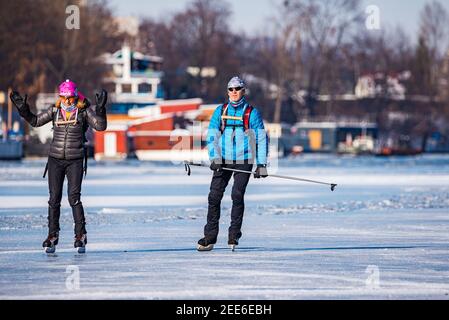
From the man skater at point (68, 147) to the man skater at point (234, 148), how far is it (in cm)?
121

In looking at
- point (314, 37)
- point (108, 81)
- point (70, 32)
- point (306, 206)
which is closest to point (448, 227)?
point (306, 206)

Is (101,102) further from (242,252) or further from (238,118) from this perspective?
(242,252)

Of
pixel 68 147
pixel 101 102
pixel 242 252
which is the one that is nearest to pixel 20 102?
pixel 68 147

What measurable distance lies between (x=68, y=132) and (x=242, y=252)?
212 cm

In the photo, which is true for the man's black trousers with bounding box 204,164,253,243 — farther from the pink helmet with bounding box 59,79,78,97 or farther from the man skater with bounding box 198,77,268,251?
the pink helmet with bounding box 59,79,78,97

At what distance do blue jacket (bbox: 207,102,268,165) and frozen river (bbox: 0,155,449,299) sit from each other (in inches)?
38.6

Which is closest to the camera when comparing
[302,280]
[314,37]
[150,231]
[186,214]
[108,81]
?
[302,280]

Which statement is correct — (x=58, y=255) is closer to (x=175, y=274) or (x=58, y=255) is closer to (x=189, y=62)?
(x=175, y=274)

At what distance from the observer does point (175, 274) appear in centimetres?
1041

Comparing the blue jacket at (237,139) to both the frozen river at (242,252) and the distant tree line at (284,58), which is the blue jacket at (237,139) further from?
the distant tree line at (284,58)

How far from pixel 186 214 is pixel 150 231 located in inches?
144

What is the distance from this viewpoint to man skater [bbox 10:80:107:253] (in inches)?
482

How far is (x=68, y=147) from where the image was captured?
12250mm

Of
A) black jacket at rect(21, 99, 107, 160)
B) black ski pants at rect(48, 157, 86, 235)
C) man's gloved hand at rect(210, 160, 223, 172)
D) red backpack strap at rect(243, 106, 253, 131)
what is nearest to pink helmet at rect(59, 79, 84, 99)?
black jacket at rect(21, 99, 107, 160)
